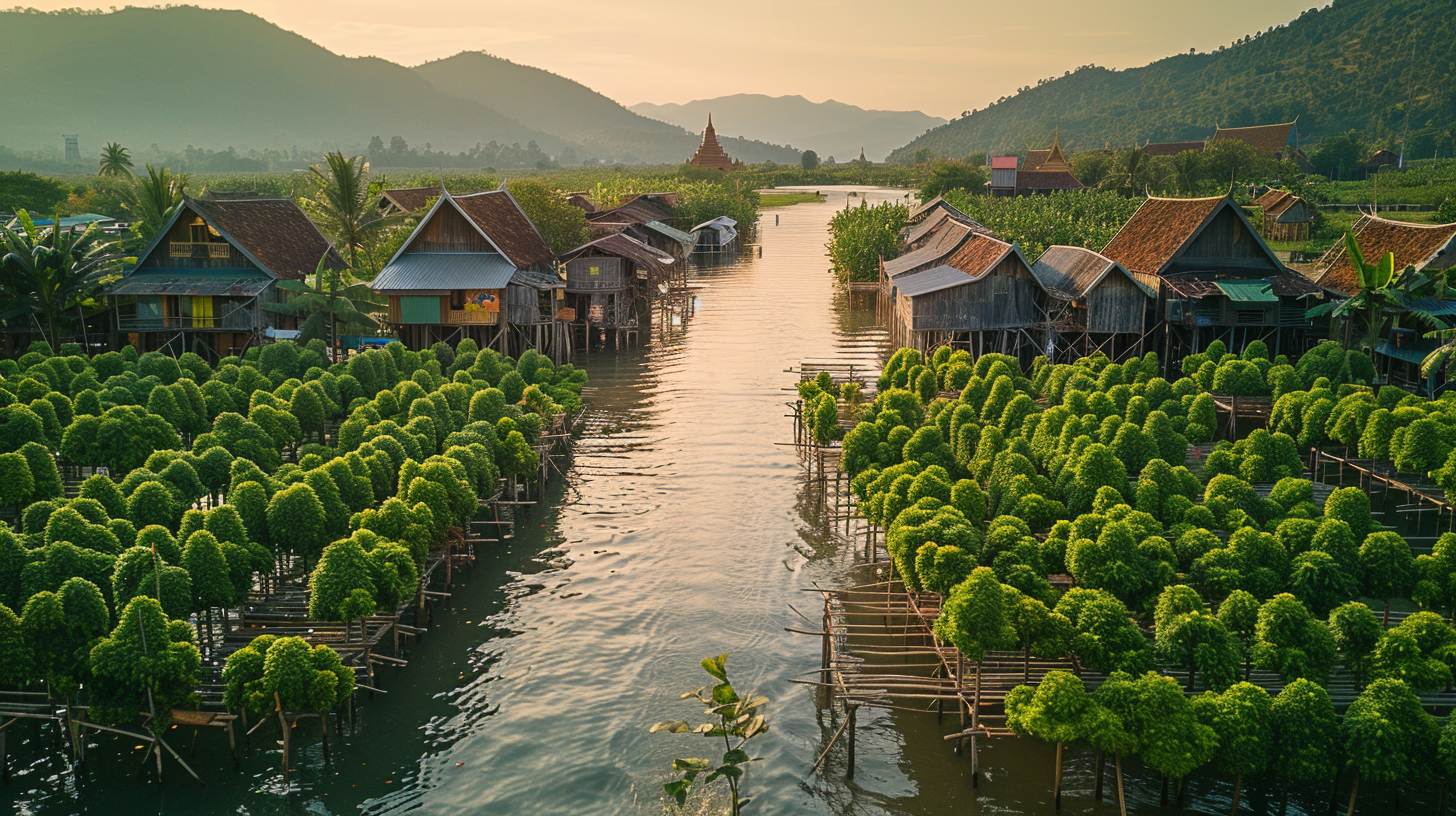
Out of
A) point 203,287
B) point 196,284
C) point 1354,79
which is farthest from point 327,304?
point 1354,79

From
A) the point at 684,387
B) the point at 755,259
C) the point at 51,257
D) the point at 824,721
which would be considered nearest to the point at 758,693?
the point at 824,721

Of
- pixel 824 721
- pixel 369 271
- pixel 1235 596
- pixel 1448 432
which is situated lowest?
pixel 824 721

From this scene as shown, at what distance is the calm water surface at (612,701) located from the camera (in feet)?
61.5

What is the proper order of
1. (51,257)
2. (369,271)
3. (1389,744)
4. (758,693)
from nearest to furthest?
(1389,744) → (758,693) → (51,257) → (369,271)

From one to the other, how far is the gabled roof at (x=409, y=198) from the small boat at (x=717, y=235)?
28.9 metres

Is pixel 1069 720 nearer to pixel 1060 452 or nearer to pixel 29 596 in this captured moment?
pixel 1060 452

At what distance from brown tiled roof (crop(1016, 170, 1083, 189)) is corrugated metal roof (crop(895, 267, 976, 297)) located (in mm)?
66148

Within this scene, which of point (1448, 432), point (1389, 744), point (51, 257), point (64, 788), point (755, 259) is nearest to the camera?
point (1389, 744)

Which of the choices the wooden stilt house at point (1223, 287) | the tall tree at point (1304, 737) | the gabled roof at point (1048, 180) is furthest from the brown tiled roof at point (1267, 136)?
the tall tree at point (1304, 737)

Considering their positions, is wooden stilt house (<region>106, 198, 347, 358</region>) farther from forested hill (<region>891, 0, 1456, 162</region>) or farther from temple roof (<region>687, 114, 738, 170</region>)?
forested hill (<region>891, 0, 1456, 162</region>)

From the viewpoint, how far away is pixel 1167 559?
21750 mm

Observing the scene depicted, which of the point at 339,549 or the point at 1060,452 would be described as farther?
the point at 1060,452

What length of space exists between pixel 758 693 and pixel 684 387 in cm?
2883

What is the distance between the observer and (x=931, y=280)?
168 feet
